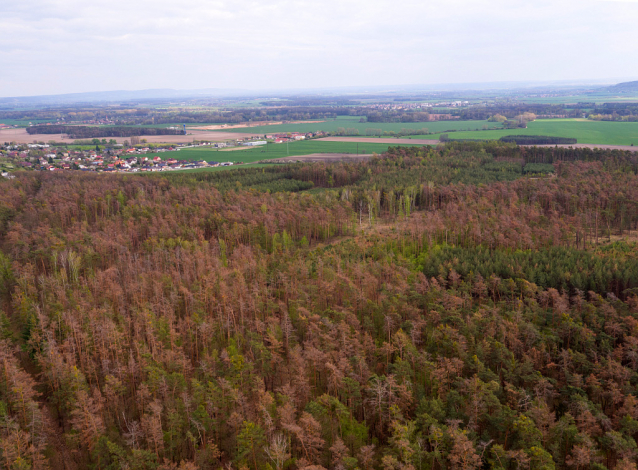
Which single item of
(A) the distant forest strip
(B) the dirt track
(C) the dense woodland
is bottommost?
(C) the dense woodland

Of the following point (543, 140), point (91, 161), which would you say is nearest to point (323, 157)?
point (91, 161)

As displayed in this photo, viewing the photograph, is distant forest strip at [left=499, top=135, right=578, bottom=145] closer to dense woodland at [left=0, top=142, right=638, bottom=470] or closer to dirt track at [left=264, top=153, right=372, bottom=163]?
dirt track at [left=264, top=153, right=372, bottom=163]

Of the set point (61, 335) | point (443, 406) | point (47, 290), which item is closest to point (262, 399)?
point (443, 406)

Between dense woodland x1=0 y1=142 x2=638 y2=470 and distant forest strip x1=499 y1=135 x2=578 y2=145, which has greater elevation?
distant forest strip x1=499 y1=135 x2=578 y2=145

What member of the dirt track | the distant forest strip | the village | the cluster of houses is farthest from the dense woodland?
the distant forest strip

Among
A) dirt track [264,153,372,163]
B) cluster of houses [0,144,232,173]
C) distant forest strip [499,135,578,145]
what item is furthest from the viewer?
distant forest strip [499,135,578,145]

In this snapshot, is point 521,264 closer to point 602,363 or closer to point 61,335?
point 602,363

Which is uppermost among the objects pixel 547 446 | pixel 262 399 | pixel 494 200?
pixel 494 200

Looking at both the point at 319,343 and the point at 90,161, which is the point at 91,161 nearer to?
the point at 90,161
